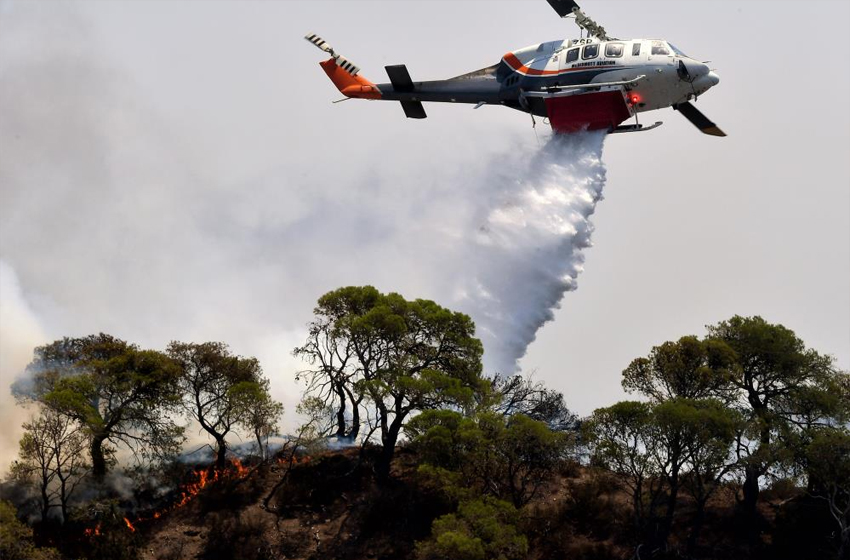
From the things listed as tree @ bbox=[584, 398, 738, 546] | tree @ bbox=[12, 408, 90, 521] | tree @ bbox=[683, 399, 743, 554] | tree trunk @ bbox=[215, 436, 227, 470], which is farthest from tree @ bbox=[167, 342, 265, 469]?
tree @ bbox=[683, 399, 743, 554]

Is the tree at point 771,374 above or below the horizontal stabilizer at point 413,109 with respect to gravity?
below

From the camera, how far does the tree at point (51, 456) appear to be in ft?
131

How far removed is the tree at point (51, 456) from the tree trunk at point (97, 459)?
28cm

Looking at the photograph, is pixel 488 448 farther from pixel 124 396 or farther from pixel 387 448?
pixel 124 396

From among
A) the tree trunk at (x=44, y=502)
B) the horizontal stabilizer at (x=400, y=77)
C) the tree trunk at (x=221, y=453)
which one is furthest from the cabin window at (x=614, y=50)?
the tree trunk at (x=44, y=502)

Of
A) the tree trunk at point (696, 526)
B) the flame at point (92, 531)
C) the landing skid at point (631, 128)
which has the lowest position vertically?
the flame at point (92, 531)

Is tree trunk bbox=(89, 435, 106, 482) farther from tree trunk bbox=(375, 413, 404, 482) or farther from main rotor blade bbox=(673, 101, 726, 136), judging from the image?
main rotor blade bbox=(673, 101, 726, 136)

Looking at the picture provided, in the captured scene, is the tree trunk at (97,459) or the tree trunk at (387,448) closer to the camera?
the tree trunk at (97,459)

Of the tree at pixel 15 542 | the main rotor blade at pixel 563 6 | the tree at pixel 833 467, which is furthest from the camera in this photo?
the main rotor blade at pixel 563 6

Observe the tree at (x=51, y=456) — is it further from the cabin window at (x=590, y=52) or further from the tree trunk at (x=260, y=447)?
the cabin window at (x=590, y=52)

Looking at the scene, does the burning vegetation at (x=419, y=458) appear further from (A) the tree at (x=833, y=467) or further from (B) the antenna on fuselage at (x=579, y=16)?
(B) the antenna on fuselage at (x=579, y=16)

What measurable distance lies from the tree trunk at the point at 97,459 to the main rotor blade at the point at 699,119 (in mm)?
25101

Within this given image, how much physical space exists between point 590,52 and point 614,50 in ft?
3.05

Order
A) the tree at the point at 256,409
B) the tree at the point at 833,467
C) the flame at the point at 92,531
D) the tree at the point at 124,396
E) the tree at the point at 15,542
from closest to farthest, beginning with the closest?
the tree at the point at 15,542
the tree at the point at 833,467
the flame at the point at 92,531
the tree at the point at 124,396
the tree at the point at 256,409
